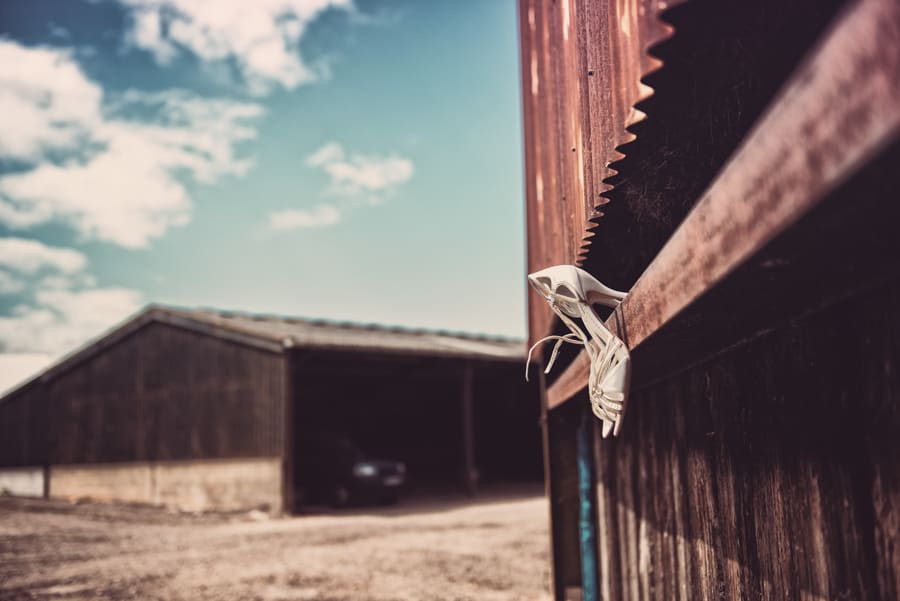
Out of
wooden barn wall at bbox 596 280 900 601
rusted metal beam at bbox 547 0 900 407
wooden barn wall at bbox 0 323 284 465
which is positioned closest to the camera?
rusted metal beam at bbox 547 0 900 407

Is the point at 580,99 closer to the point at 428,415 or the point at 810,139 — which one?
the point at 810,139

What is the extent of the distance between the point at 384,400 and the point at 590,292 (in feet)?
73.6

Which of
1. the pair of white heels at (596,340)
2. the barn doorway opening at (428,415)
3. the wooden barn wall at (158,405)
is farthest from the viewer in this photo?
the barn doorway opening at (428,415)

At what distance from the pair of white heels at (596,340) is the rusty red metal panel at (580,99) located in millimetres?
301

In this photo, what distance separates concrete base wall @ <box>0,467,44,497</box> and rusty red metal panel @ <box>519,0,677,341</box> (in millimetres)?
22742

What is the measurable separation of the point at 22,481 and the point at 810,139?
89.1 feet

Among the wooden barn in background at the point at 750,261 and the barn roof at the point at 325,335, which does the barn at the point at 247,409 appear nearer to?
the barn roof at the point at 325,335

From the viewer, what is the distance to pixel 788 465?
1.90m

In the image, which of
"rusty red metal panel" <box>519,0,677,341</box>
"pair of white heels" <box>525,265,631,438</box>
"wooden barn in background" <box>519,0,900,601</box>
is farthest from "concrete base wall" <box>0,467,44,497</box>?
"pair of white heels" <box>525,265,631,438</box>

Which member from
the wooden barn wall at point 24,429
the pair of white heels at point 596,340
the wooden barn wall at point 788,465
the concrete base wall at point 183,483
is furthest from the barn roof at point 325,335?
the pair of white heels at point 596,340

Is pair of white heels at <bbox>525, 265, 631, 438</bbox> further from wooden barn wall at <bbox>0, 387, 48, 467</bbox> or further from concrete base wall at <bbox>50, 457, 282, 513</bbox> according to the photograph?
wooden barn wall at <bbox>0, 387, 48, 467</bbox>

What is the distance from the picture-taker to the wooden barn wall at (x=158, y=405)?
17.2 m

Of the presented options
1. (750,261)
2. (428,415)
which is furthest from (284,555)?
(428,415)

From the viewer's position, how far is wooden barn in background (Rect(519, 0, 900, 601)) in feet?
2.65
